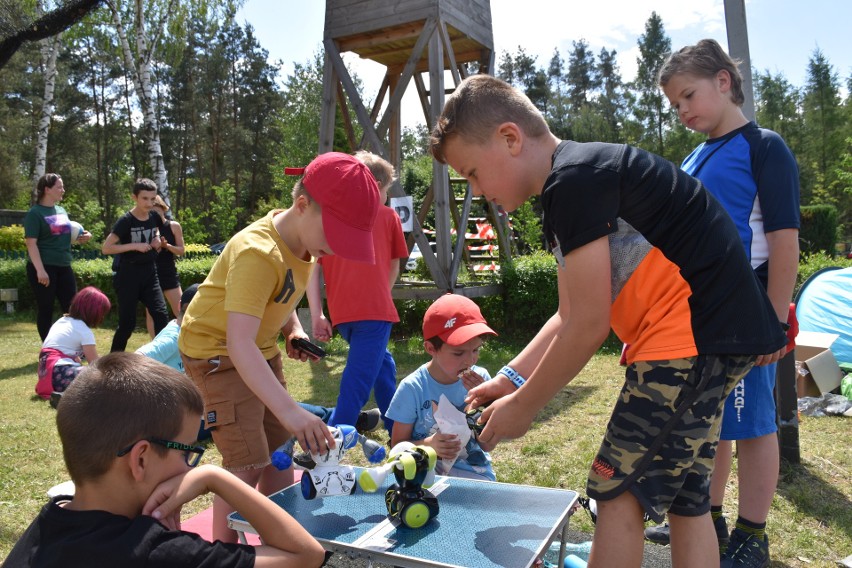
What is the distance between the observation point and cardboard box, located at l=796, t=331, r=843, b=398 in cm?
498

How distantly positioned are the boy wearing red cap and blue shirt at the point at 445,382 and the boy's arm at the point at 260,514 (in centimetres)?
116

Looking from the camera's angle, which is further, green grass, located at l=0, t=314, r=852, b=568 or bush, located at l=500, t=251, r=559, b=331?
bush, located at l=500, t=251, r=559, b=331

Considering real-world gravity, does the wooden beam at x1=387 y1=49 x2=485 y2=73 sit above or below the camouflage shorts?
above

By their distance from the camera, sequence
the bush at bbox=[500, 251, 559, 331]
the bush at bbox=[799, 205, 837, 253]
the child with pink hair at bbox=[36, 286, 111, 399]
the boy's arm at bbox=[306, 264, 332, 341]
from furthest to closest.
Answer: the bush at bbox=[799, 205, 837, 253], the bush at bbox=[500, 251, 559, 331], the child with pink hair at bbox=[36, 286, 111, 399], the boy's arm at bbox=[306, 264, 332, 341]

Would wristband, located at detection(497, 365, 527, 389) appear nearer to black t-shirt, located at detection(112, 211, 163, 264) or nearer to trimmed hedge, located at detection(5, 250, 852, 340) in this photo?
black t-shirt, located at detection(112, 211, 163, 264)

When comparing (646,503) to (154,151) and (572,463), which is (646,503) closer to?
(572,463)

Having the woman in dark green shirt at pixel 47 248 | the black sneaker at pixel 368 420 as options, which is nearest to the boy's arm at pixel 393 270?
the black sneaker at pixel 368 420

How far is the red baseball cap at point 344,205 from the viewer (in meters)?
2.16

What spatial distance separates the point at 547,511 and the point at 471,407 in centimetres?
41

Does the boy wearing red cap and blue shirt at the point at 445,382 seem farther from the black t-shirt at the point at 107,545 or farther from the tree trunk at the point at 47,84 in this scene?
the tree trunk at the point at 47,84

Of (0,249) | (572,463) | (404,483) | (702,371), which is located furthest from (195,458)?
(0,249)

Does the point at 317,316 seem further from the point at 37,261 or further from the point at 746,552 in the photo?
the point at 37,261

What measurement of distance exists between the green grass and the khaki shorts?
127cm

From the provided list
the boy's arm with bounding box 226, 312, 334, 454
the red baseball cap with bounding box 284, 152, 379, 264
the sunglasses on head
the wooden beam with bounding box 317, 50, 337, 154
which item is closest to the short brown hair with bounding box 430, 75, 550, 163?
the red baseball cap with bounding box 284, 152, 379, 264
